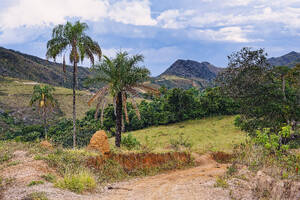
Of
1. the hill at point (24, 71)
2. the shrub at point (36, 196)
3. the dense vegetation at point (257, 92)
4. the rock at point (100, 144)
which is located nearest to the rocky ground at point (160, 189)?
the shrub at point (36, 196)

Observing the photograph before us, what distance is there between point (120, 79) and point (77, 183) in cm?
1088

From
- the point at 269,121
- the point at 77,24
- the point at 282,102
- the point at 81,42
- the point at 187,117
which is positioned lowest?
the point at 187,117

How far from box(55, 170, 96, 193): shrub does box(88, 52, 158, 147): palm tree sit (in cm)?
A: 914

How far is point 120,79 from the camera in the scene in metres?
18.9

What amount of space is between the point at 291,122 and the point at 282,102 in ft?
8.64

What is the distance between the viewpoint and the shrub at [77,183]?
889cm

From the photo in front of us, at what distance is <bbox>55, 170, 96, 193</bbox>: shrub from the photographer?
29.2 feet

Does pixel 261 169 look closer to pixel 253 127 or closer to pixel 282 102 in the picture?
pixel 253 127

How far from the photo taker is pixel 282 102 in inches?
903

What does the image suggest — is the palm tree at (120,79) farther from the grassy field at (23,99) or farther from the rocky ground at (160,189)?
the grassy field at (23,99)

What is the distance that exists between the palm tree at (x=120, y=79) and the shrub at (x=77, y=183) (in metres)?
9.14

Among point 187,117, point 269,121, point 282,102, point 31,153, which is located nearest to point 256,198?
point 31,153

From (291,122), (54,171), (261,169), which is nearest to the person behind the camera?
(261,169)

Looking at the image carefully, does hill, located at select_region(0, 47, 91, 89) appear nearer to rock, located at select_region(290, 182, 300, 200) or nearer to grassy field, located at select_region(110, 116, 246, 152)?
grassy field, located at select_region(110, 116, 246, 152)
